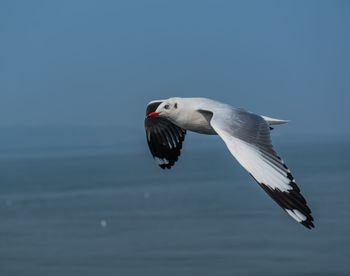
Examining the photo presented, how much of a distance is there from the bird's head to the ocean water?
23305mm

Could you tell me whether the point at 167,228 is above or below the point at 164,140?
below

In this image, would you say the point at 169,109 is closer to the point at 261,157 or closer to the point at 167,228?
the point at 261,157

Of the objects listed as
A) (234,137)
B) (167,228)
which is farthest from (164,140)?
(167,228)

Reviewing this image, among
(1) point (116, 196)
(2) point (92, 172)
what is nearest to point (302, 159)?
(2) point (92, 172)

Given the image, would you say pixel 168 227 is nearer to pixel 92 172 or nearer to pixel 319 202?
pixel 319 202

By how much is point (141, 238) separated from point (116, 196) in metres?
19.5

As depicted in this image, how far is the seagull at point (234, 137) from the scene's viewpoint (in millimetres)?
4367

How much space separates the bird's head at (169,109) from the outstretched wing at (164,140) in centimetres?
47


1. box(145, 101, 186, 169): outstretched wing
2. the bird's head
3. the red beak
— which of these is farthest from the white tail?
box(145, 101, 186, 169): outstretched wing

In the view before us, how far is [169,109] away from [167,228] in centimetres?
4458

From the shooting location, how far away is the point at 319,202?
58031 mm

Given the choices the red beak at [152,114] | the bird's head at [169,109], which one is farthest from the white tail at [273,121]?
the red beak at [152,114]

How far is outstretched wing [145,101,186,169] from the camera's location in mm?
6332

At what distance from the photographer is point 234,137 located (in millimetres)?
4926
